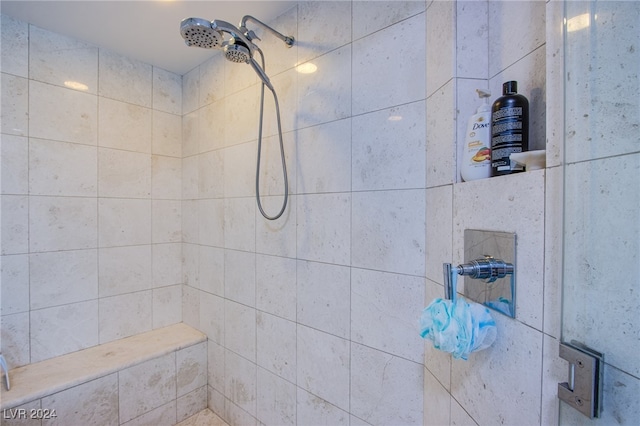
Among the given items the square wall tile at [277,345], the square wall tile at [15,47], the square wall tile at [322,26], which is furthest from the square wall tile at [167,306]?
the square wall tile at [322,26]

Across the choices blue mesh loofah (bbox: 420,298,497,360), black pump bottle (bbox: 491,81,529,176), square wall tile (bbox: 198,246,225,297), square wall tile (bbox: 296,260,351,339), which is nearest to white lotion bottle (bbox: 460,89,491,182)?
black pump bottle (bbox: 491,81,529,176)

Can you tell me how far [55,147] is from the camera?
1.57 metres

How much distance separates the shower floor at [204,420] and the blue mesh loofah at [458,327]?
5.62 feet

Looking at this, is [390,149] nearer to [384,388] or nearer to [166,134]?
[384,388]

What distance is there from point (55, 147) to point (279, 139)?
50.9 inches

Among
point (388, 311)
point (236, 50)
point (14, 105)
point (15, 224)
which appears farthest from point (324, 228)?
point (14, 105)

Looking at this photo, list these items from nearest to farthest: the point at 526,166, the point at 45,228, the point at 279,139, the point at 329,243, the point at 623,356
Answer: the point at 623,356, the point at 526,166, the point at 329,243, the point at 279,139, the point at 45,228

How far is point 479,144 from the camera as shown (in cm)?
73

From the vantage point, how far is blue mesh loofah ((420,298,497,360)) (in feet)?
1.95

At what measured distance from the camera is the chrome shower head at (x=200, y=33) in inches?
40.1

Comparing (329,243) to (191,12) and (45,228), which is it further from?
(45,228)

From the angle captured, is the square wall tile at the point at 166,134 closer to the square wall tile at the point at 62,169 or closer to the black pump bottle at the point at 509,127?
the square wall tile at the point at 62,169

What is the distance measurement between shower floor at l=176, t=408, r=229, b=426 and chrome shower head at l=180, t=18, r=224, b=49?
205cm

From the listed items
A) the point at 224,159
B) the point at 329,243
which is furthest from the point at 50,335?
the point at 329,243
